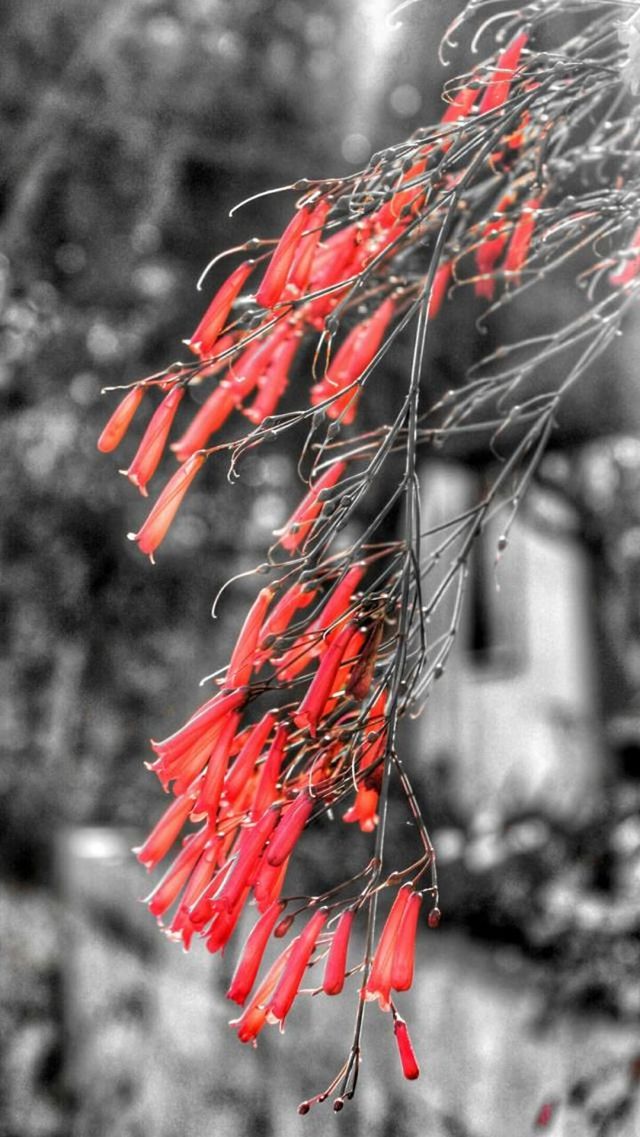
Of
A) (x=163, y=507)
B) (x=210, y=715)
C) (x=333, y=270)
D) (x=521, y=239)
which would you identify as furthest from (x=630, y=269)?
(x=210, y=715)

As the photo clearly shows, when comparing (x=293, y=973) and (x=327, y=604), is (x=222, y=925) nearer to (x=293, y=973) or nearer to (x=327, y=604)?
(x=293, y=973)

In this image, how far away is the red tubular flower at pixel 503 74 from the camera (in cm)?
124

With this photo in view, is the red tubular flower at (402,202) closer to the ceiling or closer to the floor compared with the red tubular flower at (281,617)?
closer to the ceiling

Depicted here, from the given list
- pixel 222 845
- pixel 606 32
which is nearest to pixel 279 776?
pixel 222 845

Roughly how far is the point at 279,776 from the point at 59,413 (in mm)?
3013

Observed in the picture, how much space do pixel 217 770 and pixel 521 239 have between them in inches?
28.5

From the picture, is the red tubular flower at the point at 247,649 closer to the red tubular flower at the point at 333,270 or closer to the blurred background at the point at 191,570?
the red tubular flower at the point at 333,270

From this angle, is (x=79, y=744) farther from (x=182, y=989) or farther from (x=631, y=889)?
(x=631, y=889)

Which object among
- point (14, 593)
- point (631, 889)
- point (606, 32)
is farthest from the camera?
point (14, 593)

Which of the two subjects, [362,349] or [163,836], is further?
[362,349]

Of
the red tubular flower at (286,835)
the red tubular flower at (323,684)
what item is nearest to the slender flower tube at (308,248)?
the red tubular flower at (323,684)

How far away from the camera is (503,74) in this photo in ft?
4.25

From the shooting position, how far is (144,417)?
153 inches

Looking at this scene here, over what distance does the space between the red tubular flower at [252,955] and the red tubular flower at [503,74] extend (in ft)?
2.61
